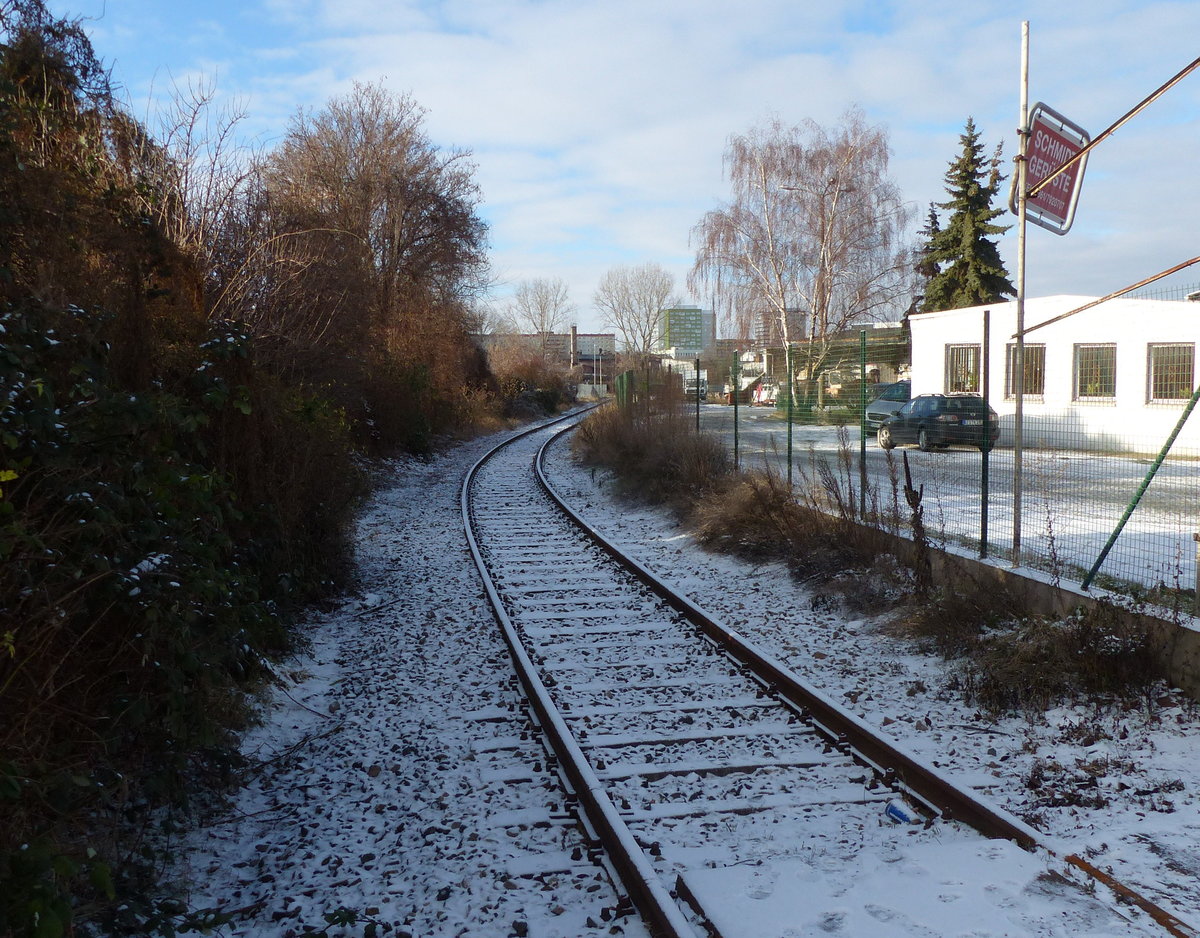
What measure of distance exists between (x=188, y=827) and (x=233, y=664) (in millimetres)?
958

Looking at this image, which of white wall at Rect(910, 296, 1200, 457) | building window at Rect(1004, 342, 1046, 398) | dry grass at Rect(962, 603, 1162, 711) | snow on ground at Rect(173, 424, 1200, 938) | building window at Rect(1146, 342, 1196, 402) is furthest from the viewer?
building window at Rect(1004, 342, 1046, 398)

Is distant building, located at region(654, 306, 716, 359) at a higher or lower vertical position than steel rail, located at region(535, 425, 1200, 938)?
higher

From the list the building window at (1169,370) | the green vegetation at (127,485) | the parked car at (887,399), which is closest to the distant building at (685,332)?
the parked car at (887,399)

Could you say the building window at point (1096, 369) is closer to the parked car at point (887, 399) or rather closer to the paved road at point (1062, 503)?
the paved road at point (1062, 503)

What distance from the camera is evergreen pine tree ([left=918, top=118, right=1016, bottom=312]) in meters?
39.9

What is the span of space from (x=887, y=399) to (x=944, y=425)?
1393cm

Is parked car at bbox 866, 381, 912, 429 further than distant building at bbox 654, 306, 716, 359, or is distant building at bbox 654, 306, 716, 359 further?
distant building at bbox 654, 306, 716, 359

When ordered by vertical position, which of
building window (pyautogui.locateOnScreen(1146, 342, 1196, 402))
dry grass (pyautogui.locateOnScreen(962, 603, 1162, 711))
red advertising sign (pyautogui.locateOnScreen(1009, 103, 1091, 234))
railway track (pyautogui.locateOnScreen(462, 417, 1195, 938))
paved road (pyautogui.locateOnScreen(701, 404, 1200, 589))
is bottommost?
railway track (pyautogui.locateOnScreen(462, 417, 1195, 938))

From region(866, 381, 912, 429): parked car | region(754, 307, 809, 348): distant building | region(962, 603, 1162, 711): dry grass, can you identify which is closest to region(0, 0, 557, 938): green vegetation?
region(962, 603, 1162, 711): dry grass

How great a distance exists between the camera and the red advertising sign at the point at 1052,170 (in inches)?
307

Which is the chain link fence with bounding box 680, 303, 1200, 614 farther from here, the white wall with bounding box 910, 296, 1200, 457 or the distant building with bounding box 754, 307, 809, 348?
the distant building with bounding box 754, 307, 809, 348

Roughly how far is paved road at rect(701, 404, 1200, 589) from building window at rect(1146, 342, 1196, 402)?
286 cm

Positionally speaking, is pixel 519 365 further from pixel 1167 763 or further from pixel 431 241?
pixel 1167 763

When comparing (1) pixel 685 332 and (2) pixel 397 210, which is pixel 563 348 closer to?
(1) pixel 685 332
